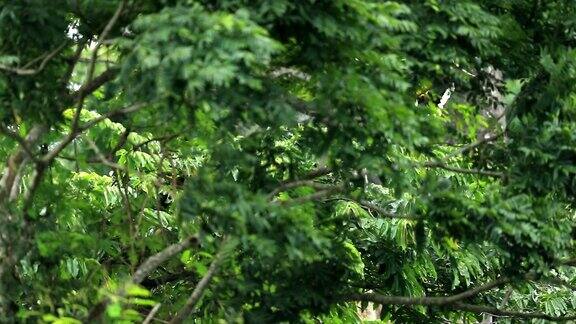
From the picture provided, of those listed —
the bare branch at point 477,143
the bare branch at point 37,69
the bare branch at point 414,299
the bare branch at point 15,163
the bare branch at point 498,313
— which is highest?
the bare branch at point 37,69

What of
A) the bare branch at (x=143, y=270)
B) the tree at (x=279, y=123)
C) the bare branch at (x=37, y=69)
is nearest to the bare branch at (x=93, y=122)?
the tree at (x=279, y=123)

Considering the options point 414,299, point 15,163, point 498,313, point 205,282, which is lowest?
point 498,313

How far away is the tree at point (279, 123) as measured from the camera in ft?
15.9

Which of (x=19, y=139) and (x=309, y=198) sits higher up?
(x=19, y=139)

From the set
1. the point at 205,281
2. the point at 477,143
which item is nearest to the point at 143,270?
the point at 205,281

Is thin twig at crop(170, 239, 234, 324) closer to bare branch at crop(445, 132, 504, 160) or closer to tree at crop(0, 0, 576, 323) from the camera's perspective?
tree at crop(0, 0, 576, 323)

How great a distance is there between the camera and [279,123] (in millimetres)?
5199

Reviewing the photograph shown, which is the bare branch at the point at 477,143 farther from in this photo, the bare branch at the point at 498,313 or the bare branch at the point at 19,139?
the bare branch at the point at 19,139

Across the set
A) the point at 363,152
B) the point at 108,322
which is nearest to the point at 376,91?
the point at 363,152

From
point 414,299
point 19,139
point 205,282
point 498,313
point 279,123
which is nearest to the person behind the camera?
point 279,123

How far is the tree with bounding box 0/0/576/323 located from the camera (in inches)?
191

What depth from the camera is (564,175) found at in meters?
5.68

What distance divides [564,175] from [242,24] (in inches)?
84.3

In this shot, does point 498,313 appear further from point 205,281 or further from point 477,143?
point 205,281
